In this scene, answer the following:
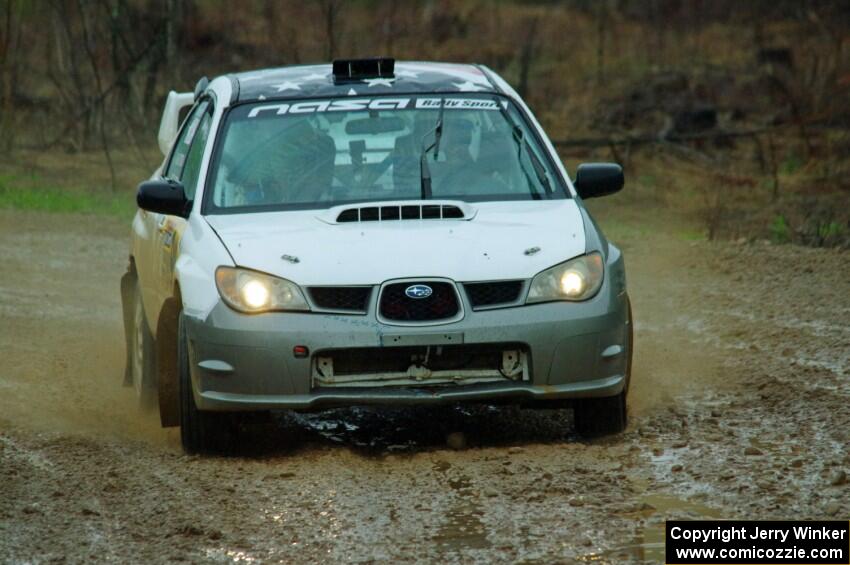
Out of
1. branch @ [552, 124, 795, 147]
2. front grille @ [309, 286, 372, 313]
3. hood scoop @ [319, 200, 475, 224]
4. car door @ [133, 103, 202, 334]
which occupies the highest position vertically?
hood scoop @ [319, 200, 475, 224]

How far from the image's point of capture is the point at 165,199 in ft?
24.5

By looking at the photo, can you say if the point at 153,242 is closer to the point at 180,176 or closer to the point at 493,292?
the point at 180,176

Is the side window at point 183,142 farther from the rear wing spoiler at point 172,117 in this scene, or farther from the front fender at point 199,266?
the front fender at point 199,266

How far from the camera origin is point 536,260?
22.2 ft

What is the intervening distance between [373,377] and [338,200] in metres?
1.08

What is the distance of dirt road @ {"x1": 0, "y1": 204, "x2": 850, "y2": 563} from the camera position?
554 centimetres

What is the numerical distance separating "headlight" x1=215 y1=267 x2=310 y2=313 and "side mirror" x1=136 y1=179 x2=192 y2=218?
85cm

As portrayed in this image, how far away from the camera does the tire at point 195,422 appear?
22.7ft

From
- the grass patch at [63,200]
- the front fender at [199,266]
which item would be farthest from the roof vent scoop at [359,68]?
the grass patch at [63,200]

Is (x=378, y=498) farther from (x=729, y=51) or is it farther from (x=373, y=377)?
(x=729, y=51)

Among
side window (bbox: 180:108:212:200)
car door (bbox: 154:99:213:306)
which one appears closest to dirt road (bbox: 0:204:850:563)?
car door (bbox: 154:99:213:306)

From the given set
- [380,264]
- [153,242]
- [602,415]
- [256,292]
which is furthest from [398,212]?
[153,242]

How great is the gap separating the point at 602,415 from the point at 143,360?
8.69 ft

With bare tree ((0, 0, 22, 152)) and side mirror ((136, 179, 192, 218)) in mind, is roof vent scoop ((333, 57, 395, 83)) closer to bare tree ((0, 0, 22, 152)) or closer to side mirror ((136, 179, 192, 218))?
side mirror ((136, 179, 192, 218))
